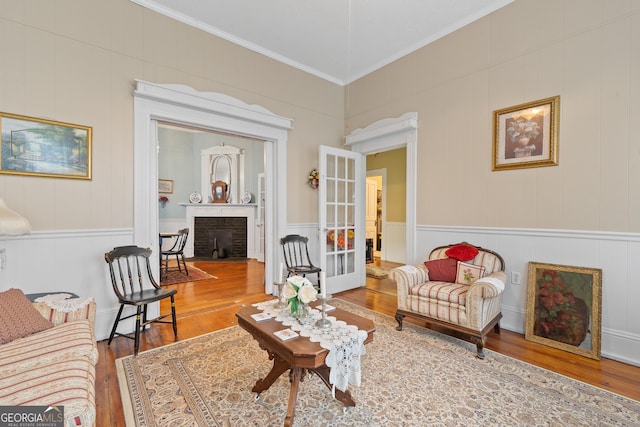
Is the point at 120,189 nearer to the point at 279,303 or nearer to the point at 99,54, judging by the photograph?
the point at 99,54

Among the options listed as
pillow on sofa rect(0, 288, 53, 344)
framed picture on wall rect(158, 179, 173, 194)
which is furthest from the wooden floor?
framed picture on wall rect(158, 179, 173, 194)

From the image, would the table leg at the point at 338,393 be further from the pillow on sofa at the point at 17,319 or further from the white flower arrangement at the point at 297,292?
the pillow on sofa at the point at 17,319

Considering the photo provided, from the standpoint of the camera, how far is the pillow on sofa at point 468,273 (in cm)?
288

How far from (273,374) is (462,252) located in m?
2.27

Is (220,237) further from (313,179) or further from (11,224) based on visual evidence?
(11,224)

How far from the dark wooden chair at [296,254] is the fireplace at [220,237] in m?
3.32

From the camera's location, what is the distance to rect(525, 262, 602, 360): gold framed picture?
2.45 metres

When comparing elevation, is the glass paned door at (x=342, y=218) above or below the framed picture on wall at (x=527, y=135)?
below

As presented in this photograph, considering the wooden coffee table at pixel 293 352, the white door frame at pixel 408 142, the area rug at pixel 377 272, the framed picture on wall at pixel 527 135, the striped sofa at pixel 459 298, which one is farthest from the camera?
the area rug at pixel 377 272

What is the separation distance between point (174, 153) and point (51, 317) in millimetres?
6502

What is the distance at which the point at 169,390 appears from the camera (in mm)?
1990

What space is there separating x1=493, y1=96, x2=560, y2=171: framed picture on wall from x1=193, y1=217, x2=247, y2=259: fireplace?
18.9ft

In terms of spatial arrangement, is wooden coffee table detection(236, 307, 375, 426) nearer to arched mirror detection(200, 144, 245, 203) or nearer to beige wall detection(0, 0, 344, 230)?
beige wall detection(0, 0, 344, 230)

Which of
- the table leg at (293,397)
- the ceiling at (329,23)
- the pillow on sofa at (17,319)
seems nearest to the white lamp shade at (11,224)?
the pillow on sofa at (17,319)
